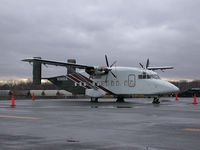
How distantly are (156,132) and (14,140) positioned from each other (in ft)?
14.4

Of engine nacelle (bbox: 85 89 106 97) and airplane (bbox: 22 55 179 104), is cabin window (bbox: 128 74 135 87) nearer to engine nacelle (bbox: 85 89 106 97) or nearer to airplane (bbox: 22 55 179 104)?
airplane (bbox: 22 55 179 104)

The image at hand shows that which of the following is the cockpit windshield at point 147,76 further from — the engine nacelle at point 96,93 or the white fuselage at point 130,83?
the engine nacelle at point 96,93

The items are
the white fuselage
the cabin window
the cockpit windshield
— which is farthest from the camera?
the cabin window

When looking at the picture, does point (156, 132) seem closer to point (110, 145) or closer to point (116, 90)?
point (110, 145)

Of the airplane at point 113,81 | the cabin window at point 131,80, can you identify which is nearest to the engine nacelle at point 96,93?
the airplane at point 113,81

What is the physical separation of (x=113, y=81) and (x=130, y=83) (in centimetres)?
231

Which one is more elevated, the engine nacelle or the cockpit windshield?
the cockpit windshield

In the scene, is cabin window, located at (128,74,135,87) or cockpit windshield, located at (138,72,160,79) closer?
cockpit windshield, located at (138,72,160,79)

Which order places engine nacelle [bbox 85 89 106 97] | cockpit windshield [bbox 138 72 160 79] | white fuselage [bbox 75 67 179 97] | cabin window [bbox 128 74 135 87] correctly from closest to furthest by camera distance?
1. white fuselage [bbox 75 67 179 97]
2. cockpit windshield [bbox 138 72 160 79]
3. cabin window [bbox 128 74 135 87]
4. engine nacelle [bbox 85 89 106 97]

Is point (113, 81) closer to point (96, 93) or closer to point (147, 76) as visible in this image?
point (96, 93)

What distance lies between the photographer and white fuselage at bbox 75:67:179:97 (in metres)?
31.4

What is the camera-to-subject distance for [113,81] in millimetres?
35031

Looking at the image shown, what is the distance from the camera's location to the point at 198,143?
309 inches

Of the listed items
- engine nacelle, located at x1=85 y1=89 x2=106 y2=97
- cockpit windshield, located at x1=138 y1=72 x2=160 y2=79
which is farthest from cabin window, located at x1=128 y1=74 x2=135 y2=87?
engine nacelle, located at x1=85 y1=89 x2=106 y2=97
